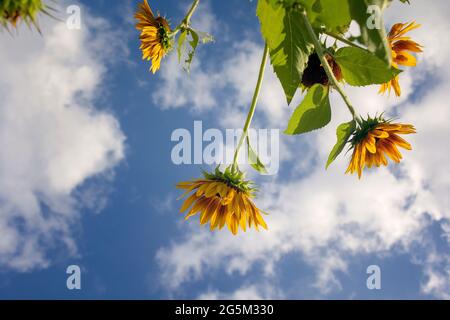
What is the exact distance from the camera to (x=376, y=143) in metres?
1.63

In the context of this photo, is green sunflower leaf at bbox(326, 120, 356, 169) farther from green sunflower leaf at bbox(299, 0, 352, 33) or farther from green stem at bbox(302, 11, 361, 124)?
green sunflower leaf at bbox(299, 0, 352, 33)

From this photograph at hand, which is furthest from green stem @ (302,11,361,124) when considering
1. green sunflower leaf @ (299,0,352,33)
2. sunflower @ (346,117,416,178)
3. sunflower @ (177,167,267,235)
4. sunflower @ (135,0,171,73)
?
sunflower @ (135,0,171,73)

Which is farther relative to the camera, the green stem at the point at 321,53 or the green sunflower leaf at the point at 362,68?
the green sunflower leaf at the point at 362,68

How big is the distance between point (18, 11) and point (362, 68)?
888 millimetres

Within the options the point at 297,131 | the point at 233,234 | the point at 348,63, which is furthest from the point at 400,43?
the point at 233,234

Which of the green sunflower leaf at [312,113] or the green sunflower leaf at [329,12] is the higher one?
the green sunflower leaf at [329,12]

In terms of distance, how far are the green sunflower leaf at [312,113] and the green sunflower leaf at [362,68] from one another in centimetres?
9

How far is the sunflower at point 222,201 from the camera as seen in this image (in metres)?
1.52

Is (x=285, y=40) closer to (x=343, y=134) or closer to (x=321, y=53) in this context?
(x=321, y=53)

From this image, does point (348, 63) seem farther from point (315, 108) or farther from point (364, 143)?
point (364, 143)

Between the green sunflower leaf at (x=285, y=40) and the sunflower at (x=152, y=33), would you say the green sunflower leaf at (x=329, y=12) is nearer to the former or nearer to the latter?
the green sunflower leaf at (x=285, y=40)

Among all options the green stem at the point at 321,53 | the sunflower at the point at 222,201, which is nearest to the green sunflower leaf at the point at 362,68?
the green stem at the point at 321,53

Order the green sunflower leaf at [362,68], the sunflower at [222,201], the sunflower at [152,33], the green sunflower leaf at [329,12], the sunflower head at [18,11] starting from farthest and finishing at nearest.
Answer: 1. the sunflower at [152,33]
2. the sunflower at [222,201]
3. the green sunflower leaf at [362,68]
4. the green sunflower leaf at [329,12]
5. the sunflower head at [18,11]

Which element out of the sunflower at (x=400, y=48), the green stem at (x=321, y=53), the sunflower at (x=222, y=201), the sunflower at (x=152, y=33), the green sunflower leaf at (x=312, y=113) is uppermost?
the sunflower at (x=152, y=33)
